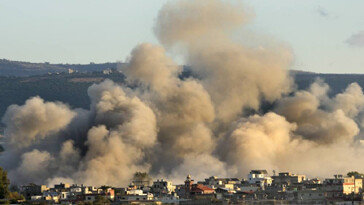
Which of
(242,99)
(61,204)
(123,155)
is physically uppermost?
(242,99)

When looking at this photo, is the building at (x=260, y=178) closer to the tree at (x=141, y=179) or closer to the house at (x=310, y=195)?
the house at (x=310, y=195)

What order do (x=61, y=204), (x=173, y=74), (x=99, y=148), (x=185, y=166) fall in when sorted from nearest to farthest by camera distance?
(x=61, y=204) < (x=99, y=148) < (x=185, y=166) < (x=173, y=74)

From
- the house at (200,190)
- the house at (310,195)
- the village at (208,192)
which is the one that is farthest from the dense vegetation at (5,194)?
the house at (310,195)

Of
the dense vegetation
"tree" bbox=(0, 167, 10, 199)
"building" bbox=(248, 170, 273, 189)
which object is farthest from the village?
"tree" bbox=(0, 167, 10, 199)

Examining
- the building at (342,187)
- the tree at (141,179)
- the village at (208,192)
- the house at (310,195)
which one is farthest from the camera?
the tree at (141,179)

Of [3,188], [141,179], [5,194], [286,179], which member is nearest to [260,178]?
[286,179]

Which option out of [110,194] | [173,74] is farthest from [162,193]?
[173,74]

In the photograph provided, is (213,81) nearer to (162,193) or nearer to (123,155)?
(123,155)

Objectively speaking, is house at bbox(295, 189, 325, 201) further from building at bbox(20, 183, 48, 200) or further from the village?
building at bbox(20, 183, 48, 200)
